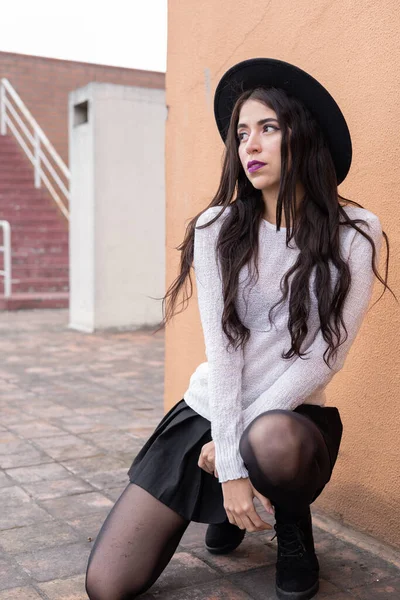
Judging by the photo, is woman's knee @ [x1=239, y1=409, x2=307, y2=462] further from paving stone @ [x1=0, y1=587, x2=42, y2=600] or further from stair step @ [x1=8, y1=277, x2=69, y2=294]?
stair step @ [x1=8, y1=277, x2=69, y2=294]

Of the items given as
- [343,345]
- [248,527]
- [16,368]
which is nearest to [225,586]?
[248,527]

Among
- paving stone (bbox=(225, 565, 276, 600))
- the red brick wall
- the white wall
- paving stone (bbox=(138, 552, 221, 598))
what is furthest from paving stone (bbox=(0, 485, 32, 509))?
the red brick wall

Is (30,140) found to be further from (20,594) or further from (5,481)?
(20,594)

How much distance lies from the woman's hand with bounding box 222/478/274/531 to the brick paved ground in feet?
0.99

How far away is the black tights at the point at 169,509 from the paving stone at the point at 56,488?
85 cm

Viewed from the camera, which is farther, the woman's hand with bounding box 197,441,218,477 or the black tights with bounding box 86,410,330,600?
the woman's hand with bounding box 197,441,218,477

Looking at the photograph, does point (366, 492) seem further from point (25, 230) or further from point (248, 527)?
point (25, 230)

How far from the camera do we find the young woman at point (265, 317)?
209 centimetres

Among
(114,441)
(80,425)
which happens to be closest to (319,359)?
(114,441)

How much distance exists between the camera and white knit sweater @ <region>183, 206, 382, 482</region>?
209 centimetres

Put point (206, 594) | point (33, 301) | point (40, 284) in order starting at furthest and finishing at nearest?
point (40, 284), point (33, 301), point (206, 594)

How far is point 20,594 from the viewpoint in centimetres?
220

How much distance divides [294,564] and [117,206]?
5.91 metres

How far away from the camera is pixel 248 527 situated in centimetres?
204
